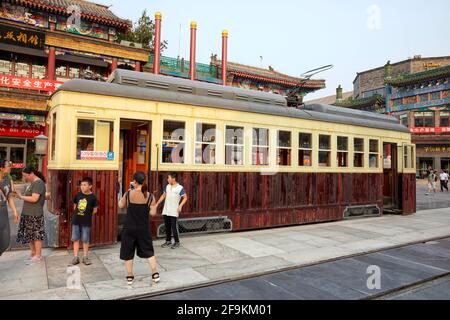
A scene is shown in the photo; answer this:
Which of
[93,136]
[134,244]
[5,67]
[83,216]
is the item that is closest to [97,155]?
[93,136]

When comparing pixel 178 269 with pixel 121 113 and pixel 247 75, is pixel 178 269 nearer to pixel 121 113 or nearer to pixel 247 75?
pixel 121 113

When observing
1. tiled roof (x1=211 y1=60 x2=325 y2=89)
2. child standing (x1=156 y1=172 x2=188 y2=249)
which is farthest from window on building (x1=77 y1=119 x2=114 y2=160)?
tiled roof (x1=211 y1=60 x2=325 y2=89)

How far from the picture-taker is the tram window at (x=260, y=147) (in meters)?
8.96

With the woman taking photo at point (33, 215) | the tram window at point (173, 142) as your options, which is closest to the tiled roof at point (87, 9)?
the tram window at point (173, 142)

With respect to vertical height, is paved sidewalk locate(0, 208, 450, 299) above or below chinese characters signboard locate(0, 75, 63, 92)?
below

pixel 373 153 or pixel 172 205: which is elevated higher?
pixel 373 153

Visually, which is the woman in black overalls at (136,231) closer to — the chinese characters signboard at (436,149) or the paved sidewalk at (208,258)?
the paved sidewalk at (208,258)

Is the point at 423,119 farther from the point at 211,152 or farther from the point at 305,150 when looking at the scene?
the point at 211,152

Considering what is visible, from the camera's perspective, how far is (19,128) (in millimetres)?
20406

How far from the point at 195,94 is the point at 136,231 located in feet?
14.9

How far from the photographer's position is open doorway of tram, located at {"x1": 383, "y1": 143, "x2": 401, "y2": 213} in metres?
12.9

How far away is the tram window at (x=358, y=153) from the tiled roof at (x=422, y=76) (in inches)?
1392

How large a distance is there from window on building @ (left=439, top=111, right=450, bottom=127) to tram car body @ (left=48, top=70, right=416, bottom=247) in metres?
34.3

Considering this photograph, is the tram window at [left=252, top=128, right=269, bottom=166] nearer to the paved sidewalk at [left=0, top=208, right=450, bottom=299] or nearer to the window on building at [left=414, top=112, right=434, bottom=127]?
the paved sidewalk at [left=0, top=208, right=450, bottom=299]
